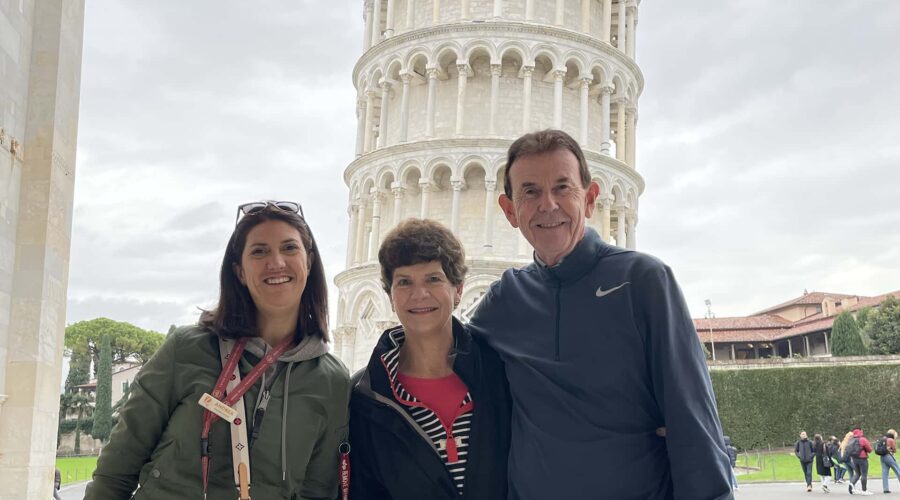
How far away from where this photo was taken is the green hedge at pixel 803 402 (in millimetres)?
30922

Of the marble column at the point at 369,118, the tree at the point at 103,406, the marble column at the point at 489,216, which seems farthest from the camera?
the tree at the point at 103,406

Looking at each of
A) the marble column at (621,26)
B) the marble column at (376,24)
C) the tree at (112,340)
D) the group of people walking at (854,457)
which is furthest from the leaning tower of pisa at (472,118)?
the tree at (112,340)

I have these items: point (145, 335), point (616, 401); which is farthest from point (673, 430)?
point (145, 335)

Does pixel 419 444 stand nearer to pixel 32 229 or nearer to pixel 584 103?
pixel 32 229

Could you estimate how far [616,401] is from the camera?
267cm

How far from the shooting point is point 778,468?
24.6 metres

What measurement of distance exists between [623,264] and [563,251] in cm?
23

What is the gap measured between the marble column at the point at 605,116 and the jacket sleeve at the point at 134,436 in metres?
26.8

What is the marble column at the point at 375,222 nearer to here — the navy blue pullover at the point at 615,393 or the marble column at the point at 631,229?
the marble column at the point at 631,229

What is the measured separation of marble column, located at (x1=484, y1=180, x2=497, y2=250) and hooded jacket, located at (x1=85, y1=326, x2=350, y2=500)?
75.6 ft

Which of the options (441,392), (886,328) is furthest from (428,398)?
(886,328)

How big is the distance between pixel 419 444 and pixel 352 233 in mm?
27061

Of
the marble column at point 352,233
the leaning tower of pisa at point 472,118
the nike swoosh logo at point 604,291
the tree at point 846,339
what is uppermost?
the leaning tower of pisa at point 472,118

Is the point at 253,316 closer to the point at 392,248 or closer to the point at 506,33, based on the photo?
the point at 392,248
